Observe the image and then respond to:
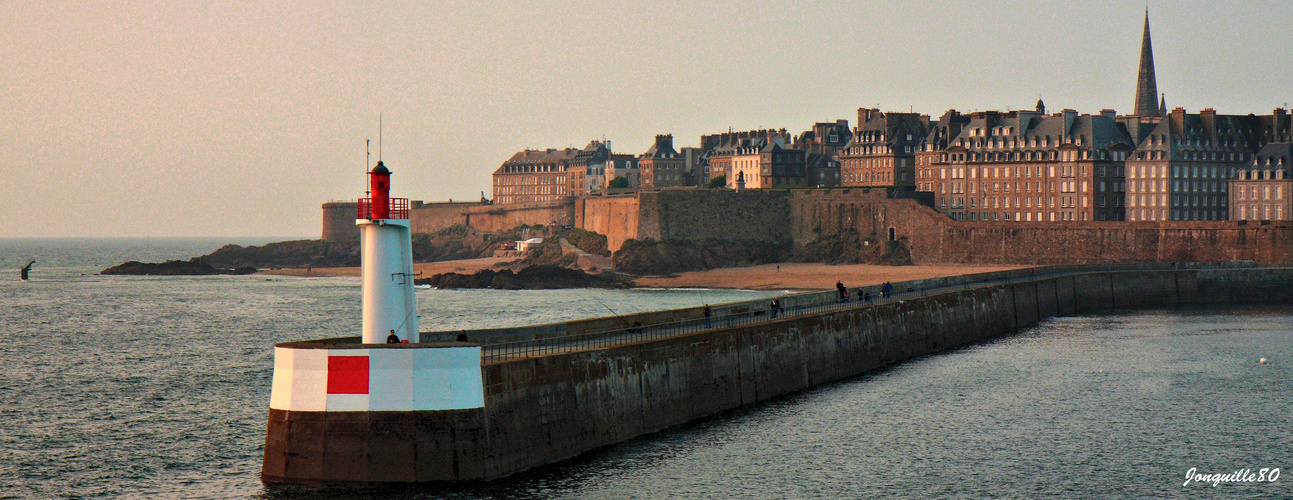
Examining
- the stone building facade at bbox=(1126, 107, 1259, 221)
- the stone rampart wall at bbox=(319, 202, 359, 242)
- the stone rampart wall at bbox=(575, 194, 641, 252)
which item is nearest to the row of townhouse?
the stone building facade at bbox=(1126, 107, 1259, 221)

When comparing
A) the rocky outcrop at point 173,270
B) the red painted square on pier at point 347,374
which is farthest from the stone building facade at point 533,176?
the red painted square on pier at point 347,374

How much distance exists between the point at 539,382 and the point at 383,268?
3503 millimetres

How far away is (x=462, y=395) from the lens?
22328 millimetres

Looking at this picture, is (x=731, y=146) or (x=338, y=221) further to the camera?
(x=338, y=221)

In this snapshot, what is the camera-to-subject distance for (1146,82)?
132375 mm

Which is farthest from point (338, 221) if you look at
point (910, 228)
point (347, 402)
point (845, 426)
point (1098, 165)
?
point (347, 402)

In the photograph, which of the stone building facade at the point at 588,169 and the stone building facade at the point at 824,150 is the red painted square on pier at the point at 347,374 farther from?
the stone building facade at the point at 588,169

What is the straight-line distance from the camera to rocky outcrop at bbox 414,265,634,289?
87.9 meters

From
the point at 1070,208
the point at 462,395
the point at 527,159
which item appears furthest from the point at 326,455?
the point at 527,159

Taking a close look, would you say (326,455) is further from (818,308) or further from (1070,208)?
(1070,208)

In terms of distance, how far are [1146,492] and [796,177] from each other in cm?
9734

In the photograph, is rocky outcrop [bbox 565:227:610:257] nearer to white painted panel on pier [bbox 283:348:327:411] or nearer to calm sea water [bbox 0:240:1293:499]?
calm sea water [bbox 0:240:1293:499]

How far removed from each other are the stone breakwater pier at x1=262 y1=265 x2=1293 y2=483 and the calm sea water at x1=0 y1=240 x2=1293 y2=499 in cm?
50

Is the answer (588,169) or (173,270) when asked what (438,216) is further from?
(173,270)
